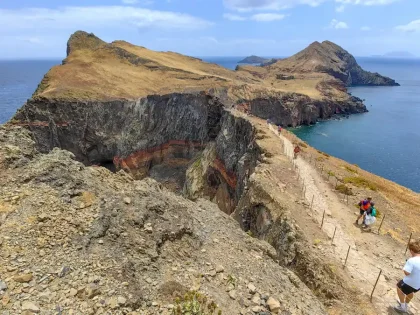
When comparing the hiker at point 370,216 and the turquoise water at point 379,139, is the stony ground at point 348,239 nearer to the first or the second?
the hiker at point 370,216

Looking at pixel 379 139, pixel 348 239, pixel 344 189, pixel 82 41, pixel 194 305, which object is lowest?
pixel 379 139

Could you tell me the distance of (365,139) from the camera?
4247 inches

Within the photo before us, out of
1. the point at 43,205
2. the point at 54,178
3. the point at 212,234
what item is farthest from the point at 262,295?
the point at 54,178

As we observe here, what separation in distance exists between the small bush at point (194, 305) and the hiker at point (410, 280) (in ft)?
29.0

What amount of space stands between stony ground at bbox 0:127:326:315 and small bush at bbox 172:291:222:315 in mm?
165

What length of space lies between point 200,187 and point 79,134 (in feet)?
99.4

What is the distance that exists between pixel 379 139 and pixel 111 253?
364ft

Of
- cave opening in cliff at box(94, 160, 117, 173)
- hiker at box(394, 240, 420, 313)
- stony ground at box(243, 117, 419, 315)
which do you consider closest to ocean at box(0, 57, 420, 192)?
stony ground at box(243, 117, 419, 315)

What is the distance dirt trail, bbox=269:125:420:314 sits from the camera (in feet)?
59.5

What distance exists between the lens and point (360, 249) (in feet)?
73.3

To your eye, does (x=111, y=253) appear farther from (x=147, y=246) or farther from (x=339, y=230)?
(x=339, y=230)

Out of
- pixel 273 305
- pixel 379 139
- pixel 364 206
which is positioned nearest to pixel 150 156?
pixel 364 206

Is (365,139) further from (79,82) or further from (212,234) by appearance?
(212,234)

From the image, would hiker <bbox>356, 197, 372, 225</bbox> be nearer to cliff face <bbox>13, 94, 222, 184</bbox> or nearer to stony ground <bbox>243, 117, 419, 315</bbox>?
stony ground <bbox>243, 117, 419, 315</bbox>
